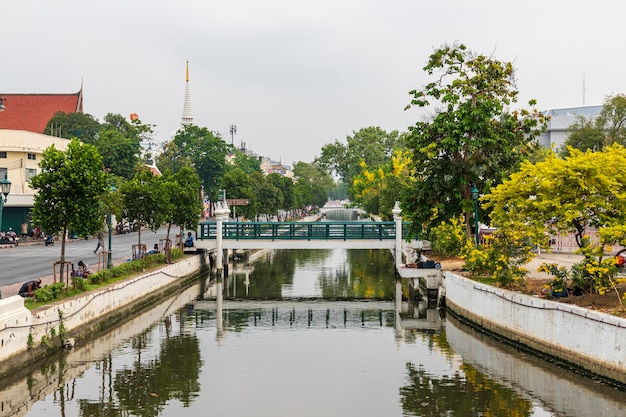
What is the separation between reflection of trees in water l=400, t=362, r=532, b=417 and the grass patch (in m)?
13.3

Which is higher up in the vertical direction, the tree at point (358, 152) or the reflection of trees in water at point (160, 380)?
the tree at point (358, 152)

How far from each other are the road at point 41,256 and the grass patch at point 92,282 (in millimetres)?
3600

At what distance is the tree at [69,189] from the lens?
3103cm

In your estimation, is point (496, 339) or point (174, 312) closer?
point (496, 339)

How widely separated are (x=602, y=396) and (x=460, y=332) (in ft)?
37.3

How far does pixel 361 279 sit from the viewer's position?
2089 inches

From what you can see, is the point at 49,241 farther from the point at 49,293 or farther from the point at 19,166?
the point at 49,293

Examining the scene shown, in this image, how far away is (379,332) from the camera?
3325cm

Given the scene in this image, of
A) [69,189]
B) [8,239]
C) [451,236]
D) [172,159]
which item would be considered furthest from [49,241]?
[172,159]

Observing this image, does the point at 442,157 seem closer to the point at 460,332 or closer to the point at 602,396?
the point at 460,332

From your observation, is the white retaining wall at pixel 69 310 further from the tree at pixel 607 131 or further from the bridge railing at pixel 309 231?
the tree at pixel 607 131

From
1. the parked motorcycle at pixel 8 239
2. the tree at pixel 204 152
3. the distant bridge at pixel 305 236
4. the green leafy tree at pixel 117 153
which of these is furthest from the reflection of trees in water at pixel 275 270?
the tree at pixel 204 152

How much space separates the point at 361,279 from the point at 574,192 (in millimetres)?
27921

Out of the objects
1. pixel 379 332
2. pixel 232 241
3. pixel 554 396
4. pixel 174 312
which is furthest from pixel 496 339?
pixel 232 241
